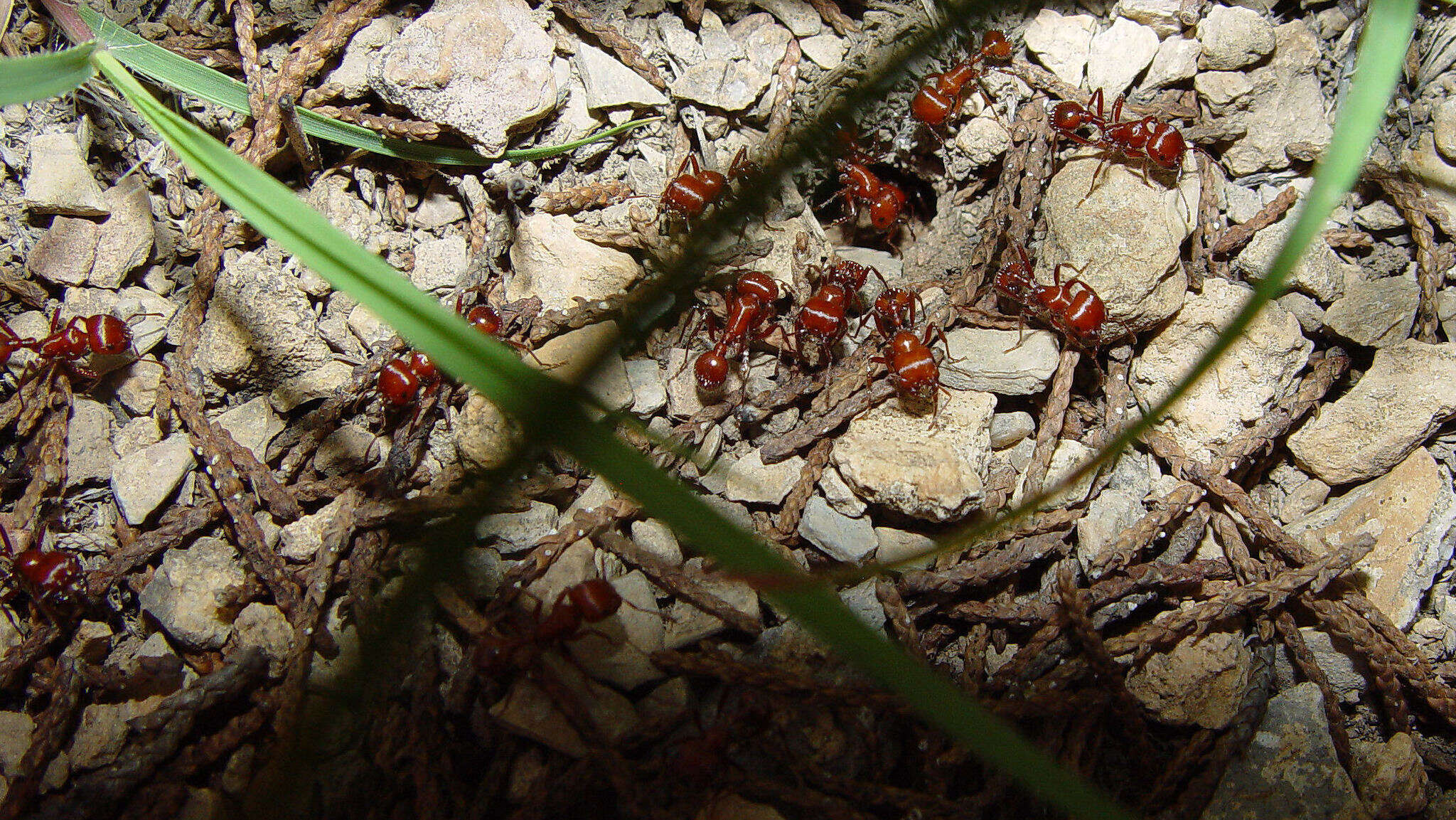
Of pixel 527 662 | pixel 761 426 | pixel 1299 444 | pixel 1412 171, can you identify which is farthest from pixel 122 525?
pixel 1412 171

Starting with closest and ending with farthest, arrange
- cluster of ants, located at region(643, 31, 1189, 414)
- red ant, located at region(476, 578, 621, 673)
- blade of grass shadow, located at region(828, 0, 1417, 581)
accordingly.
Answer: blade of grass shadow, located at region(828, 0, 1417, 581) < red ant, located at region(476, 578, 621, 673) < cluster of ants, located at region(643, 31, 1189, 414)

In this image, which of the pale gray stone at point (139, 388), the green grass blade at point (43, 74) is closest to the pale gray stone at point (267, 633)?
the pale gray stone at point (139, 388)

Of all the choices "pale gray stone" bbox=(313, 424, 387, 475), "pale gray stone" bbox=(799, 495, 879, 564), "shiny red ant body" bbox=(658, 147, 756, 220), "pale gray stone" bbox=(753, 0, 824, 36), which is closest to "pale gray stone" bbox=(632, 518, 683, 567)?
"pale gray stone" bbox=(799, 495, 879, 564)

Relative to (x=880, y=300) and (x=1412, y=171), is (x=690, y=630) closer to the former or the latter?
(x=880, y=300)

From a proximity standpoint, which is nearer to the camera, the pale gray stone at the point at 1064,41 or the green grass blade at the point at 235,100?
the green grass blade at the point at 235,100

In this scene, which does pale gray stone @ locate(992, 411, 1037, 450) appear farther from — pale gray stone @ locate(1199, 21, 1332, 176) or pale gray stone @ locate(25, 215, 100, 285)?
pale gray stone @ locate(25, 215, 100, 285)

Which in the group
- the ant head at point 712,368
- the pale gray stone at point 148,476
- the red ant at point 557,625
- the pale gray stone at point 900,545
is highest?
the ant head at point 712,368

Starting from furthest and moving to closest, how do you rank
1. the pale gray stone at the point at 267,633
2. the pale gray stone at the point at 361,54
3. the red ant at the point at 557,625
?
the pale gray stone at the point at 361,54 → the pale gray stone at the point at 267,633 → the red ant at the point at 557,625

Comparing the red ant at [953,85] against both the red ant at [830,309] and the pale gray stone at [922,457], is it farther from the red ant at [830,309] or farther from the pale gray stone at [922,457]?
the pale gray stone at [922,457]
